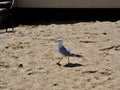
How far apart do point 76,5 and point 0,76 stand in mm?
6151

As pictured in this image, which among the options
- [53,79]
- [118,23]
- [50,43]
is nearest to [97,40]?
[50,43]

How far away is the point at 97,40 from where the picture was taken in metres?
11.0

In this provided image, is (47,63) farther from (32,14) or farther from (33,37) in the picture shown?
(32,14)

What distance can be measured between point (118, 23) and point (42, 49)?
147 inches

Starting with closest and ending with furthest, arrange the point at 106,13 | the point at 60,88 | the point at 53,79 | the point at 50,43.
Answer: the point at 60,88, the point at 53,79, the point at 50,43, the point at 106,13

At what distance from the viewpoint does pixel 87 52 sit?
31.9 ft

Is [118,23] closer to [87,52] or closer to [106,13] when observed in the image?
[106,13]

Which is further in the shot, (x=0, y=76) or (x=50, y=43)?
(x=50, y=43)

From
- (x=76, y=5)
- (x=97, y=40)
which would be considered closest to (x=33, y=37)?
(x=97, y=40)

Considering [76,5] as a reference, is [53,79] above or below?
below

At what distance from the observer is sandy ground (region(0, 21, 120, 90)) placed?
A: 25.0 feet

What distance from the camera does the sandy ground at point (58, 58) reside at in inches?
→ 300

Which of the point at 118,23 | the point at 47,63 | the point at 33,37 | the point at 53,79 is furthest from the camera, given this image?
the point at 118,23

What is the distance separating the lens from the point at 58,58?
9.30 meters
